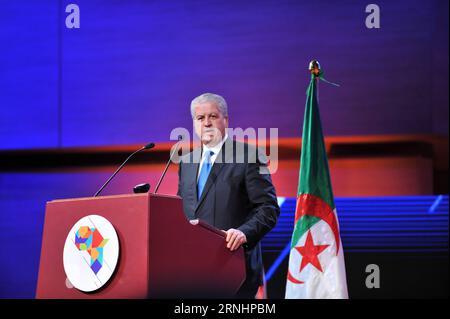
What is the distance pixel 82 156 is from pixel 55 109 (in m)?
0.40

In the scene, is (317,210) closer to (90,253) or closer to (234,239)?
(234,239)

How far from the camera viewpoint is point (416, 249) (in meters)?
3.71

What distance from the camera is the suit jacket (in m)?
2.55

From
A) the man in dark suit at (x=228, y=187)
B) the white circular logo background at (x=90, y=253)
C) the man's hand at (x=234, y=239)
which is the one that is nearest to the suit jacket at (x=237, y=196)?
the man in dark suit at (x=228, y=187)

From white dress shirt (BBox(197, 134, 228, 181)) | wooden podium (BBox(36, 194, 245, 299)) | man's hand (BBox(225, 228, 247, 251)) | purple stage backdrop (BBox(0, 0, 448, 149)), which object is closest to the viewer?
wooden podium (BBox(36, 194, 245, 299))

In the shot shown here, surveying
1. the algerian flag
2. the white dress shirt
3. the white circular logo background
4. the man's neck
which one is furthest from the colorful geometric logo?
the algerian flag

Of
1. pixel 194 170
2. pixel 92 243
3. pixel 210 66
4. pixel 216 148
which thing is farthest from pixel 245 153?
pixel 210 66

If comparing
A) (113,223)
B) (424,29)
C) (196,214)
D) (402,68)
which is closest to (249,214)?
(196,214)

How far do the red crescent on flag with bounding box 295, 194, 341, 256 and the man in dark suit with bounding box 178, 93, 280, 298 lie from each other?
486mm

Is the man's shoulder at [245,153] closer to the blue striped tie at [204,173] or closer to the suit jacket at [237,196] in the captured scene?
the suit jacket at [237,196]

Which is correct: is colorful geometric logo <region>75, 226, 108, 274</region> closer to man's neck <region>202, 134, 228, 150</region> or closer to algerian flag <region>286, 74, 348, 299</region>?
man's neck <region>202, 134, 228, 150</region>

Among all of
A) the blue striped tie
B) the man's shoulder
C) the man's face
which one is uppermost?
the man's face
